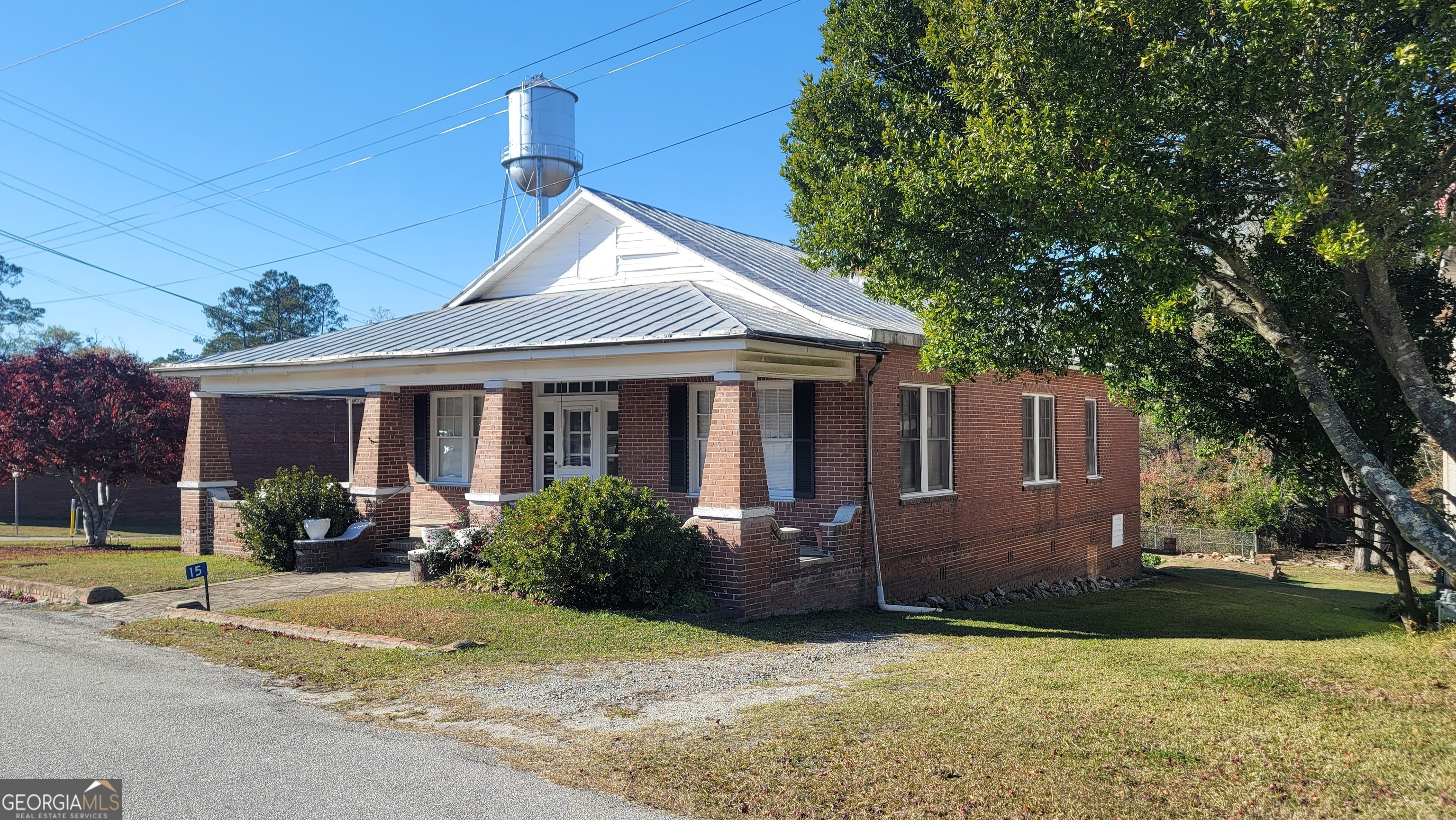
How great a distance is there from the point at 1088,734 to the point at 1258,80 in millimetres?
5849

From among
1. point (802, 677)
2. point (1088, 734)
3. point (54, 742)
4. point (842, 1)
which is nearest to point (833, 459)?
point (802, 677)

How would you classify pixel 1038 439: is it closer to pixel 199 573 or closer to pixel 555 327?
pixel 555 327

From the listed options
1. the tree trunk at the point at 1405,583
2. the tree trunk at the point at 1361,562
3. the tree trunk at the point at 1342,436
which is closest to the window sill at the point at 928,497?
the tree trunk at the point at 1342,436

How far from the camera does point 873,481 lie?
1362 cm

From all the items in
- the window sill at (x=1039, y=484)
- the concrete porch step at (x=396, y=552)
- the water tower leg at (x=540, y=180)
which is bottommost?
the concrete porch step at (x=396, y=552)

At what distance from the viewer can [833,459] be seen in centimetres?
1377

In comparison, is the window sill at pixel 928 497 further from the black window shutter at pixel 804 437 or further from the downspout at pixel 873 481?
the black window shutter at pixel 804 437

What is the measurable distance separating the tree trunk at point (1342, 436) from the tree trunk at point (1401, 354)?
1.87 feet

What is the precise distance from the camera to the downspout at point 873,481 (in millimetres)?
13547

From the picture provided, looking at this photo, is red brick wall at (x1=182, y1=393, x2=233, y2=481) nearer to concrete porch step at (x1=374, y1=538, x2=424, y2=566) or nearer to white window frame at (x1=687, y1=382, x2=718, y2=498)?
concrete porch step at (x1=374, y1=538, x2=424, y2=566)

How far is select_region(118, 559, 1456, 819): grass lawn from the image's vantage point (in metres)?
5.38

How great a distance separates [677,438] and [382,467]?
15.7 feet
